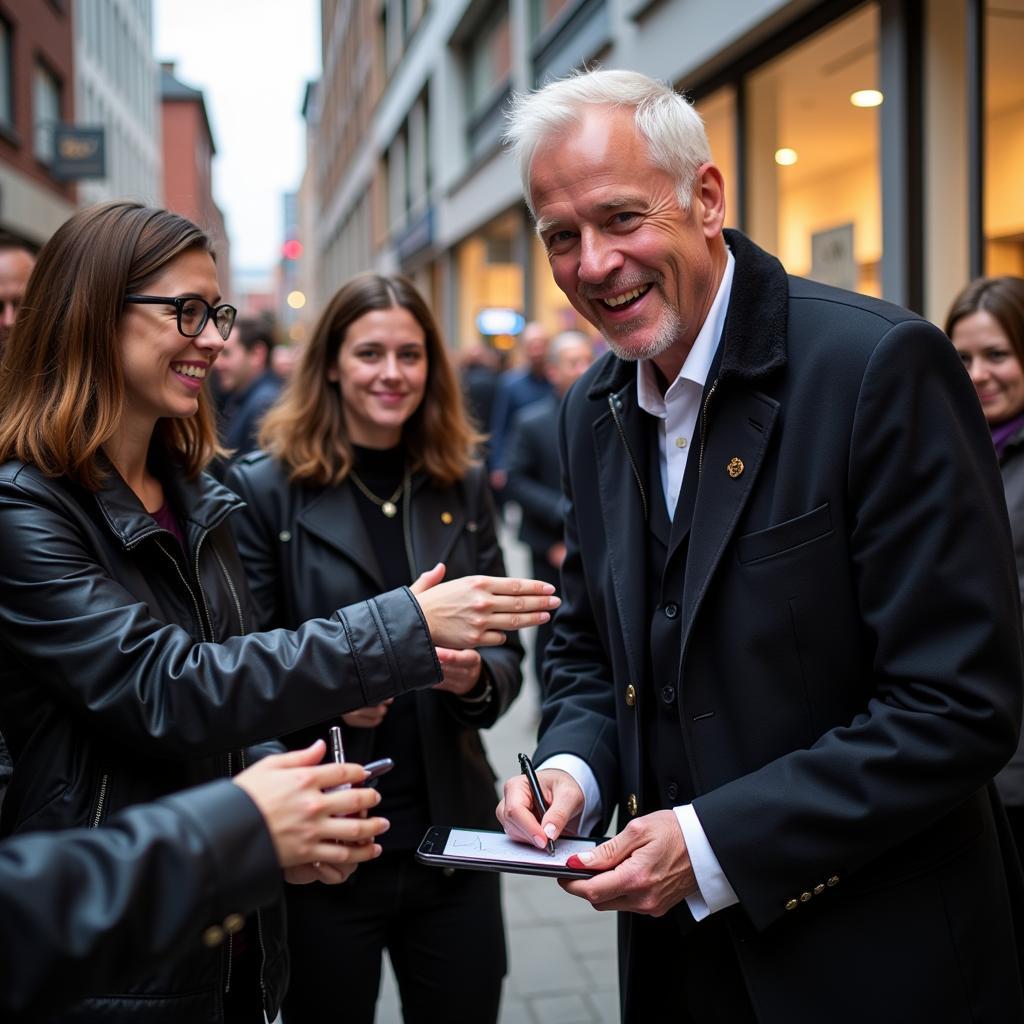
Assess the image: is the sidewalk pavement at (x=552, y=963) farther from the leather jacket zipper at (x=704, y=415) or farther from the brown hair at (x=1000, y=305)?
the leather jacket zipper at (x=704, y=415)

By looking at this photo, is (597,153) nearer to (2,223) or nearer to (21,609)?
(21,609)

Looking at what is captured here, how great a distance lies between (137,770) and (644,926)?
3.36ft

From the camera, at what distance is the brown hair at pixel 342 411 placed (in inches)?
127

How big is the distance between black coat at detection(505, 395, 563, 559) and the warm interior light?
2726 mm

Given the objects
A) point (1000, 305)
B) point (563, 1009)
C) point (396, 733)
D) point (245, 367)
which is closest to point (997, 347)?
point (1000, 305)

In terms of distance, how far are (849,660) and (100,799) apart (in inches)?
52.4

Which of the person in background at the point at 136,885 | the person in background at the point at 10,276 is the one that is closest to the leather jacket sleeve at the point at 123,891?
the person in background at the point at 136,885

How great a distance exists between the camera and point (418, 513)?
3.14 m

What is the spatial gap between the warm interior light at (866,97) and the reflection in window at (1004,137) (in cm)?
78

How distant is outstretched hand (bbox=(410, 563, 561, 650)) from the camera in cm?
204

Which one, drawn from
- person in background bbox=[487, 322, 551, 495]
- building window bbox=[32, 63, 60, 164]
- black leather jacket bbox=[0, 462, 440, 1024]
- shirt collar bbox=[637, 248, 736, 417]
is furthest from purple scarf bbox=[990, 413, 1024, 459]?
building window bbox=[32, 63, 60, 164]

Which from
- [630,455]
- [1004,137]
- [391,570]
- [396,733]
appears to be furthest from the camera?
[1004,137]

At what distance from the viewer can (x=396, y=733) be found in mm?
2924

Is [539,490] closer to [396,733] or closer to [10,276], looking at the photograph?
[10,276]
